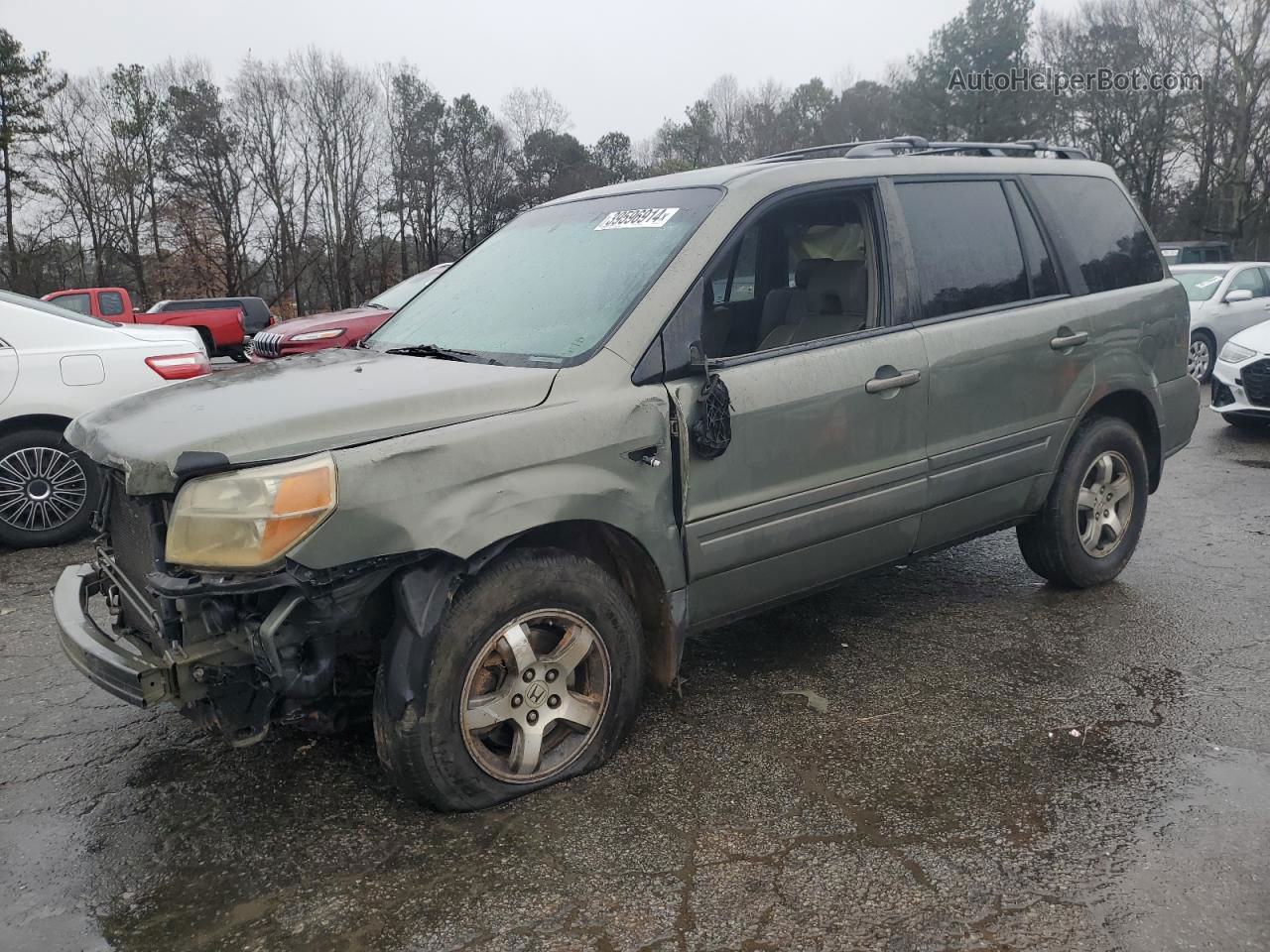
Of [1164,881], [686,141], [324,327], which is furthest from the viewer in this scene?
[686,141]

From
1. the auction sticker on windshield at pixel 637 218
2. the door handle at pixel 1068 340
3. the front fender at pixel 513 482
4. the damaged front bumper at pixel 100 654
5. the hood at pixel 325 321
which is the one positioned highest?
the auction sticker on windshield at pixel 637 218

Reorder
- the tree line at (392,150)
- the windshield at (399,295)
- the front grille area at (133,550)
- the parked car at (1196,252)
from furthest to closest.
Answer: the tree line at (392,150) → the parked car at (1196,252) → the windshield at (399,295) → the front grille area at (133,550)

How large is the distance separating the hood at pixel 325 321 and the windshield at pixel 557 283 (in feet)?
20.6

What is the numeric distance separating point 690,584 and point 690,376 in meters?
0.66

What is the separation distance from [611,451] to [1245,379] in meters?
8.19

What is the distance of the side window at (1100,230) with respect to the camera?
447cm

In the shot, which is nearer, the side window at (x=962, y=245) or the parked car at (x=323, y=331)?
the side window at (x=962, y=245)

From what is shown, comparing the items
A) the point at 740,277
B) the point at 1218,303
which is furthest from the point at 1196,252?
the point at 740,277

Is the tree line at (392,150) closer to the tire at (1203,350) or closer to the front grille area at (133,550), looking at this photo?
the tire at (1203,350)

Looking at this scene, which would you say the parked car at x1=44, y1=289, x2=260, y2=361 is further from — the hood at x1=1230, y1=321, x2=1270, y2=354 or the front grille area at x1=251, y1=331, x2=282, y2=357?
the hood at x1=1230, y1=321, x2=1270, y2=354

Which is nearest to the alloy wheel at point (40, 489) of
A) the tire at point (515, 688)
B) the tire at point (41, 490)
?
the tire at point (41, 490)

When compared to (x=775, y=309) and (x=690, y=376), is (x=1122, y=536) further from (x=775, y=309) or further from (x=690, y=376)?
(x=690, y=376)

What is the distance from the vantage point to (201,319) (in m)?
25.8

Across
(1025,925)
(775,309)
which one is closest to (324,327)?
(775,309)
